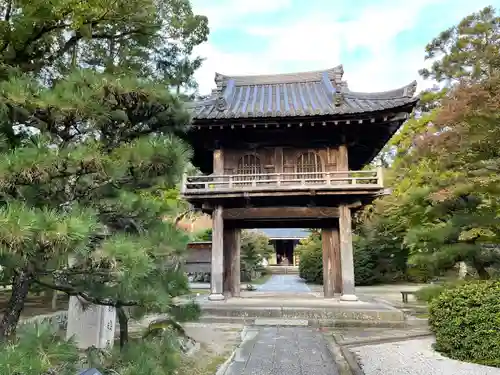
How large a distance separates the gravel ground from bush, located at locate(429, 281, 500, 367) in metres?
0.22

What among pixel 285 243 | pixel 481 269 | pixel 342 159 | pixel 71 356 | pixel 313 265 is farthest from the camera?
pixel 285 243

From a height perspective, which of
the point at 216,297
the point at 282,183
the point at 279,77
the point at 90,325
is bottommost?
the point at 216,297

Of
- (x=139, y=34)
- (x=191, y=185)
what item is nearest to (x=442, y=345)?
(x=139, y=34)

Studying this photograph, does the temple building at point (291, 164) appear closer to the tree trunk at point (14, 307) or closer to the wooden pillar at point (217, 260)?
the wooden pillar at point (217, 260)

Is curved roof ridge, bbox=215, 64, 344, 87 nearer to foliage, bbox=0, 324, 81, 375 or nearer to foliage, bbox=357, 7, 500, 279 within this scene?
foliage, bbox=357, 7, 500, 279

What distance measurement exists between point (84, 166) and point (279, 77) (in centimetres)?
1436

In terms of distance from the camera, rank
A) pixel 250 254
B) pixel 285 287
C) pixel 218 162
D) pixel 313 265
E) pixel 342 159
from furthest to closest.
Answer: pixel 250 254 < pixel 313 265 < pixel 285 287 < pixel 218 162 < pixel 342 159

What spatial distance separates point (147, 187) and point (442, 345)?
6084mm

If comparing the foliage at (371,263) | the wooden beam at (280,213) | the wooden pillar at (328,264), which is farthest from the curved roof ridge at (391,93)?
the foliage at (371,263)

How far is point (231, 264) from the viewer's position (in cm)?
1338

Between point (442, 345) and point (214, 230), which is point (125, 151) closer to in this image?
point (442, 345)

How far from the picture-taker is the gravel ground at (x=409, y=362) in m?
5.68

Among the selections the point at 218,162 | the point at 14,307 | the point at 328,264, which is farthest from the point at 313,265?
the point at 14,307

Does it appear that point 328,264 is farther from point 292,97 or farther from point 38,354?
point 38,354
